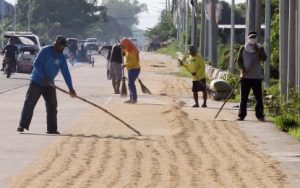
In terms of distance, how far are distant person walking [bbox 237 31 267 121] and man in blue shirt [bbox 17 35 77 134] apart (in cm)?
436

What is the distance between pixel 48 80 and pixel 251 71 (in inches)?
190

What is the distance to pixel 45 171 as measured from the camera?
12.3 metres

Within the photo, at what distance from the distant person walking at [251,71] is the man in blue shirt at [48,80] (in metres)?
4.36

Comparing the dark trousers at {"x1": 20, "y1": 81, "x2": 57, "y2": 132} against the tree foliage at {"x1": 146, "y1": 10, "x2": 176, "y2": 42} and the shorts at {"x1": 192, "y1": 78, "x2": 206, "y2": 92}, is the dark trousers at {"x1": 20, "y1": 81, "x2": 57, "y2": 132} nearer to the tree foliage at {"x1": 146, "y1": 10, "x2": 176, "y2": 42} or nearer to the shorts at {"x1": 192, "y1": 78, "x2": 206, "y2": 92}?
the shorts at {"x1": 192, "y1": 78, "x2": 206, "y2": 92}

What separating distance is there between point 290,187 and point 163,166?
2138 mm

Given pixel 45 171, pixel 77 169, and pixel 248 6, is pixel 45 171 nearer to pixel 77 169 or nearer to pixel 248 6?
pixel 77 169

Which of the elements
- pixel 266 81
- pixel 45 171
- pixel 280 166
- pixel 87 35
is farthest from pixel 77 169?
pixel 87 35

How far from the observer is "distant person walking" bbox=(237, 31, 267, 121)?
67.5 ft

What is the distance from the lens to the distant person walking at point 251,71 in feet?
67.5

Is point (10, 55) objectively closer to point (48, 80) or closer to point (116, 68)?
point (116, 68)

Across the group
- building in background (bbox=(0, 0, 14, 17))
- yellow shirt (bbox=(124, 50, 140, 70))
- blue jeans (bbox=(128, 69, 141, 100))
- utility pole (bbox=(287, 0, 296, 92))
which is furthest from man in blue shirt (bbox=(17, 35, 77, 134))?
building in background (bbox=(0, 0, 14, 17))

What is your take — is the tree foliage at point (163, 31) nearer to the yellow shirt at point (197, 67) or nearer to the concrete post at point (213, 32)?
the concrete post at point (213, 32)

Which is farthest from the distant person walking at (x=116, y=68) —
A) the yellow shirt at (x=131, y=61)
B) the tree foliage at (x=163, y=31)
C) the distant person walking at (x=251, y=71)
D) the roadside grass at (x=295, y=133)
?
the tree foliage at (x=163, y=31)

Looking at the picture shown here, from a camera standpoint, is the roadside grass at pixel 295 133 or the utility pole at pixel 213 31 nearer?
the roadside grass at pixel 295 133
